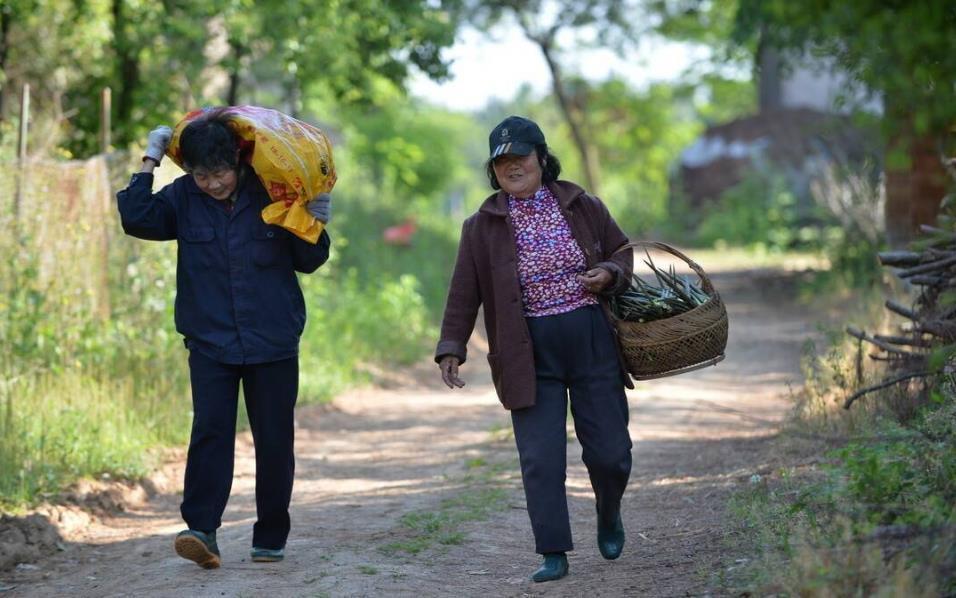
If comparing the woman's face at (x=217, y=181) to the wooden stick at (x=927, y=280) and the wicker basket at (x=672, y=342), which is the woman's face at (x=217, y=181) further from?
the wooden stick at (x=927, y=280)

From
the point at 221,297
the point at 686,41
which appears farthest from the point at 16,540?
the point at 686,41

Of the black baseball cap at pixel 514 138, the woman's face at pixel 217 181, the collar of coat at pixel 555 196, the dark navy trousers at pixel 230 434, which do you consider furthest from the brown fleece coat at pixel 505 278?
the woman's face at pixel 217 181

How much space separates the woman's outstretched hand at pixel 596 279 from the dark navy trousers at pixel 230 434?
1357mm

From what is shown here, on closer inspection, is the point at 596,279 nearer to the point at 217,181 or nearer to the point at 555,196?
the point at 555,196

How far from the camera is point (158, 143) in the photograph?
18.9ft

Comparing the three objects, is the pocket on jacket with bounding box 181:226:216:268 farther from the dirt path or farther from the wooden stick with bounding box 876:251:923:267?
the wooden stick with bounding box 876:251:923:267

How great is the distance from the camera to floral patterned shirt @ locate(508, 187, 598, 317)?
556cm

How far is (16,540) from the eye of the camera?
6621 millimetres

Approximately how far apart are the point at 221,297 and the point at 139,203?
52cm

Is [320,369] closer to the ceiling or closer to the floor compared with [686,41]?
closer to the floor

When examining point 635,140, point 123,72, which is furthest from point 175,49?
point 635,140

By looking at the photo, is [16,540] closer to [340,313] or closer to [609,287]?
[609,287]

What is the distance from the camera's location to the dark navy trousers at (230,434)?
19.1 ft

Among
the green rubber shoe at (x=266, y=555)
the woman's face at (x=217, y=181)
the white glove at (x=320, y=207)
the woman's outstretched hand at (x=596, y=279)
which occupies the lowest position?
the green rubber shoe at (x=266, y=555)
